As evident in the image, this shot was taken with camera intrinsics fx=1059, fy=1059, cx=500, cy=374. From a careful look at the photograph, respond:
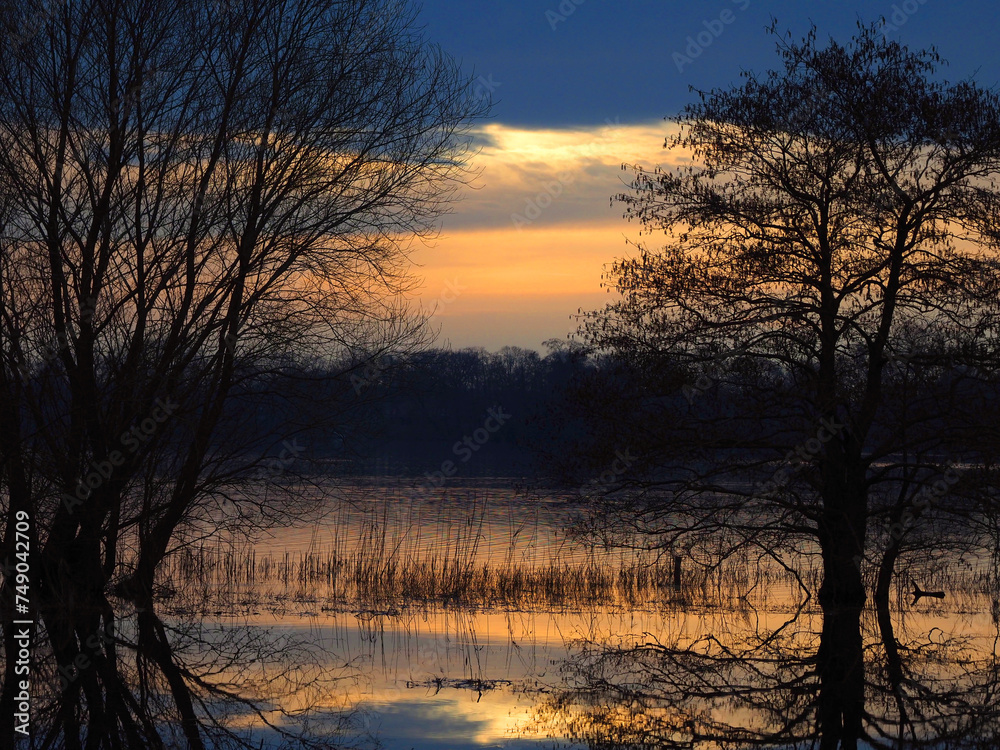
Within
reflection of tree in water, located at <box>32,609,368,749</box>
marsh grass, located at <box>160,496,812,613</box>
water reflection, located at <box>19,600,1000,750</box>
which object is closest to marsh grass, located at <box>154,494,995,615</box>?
marsh grass, located at <box>160,496,812,613</box>

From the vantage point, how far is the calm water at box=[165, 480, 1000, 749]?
7.97m

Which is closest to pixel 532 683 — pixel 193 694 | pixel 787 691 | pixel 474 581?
pixel 787 691

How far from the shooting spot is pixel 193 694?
8773 millimetres

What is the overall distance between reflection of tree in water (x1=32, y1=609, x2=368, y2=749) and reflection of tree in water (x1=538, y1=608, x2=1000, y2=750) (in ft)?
6.59

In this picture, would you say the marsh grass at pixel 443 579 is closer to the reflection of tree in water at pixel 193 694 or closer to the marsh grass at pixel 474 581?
the marsh grass at pixel 474 581

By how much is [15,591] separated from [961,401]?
1103cm

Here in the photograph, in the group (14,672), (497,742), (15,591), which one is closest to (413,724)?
(497,742)

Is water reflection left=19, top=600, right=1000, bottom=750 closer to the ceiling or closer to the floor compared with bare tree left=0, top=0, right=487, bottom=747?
closer to the floor

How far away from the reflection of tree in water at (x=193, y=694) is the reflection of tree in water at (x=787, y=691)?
2.01 m

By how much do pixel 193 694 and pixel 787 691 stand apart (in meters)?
5.06

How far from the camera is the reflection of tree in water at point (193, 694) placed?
748 cm

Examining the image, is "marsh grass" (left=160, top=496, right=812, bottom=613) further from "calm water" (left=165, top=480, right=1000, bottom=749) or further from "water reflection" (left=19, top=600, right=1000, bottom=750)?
"water reflection" (left=19, top=600, right=1000, bottom=750)

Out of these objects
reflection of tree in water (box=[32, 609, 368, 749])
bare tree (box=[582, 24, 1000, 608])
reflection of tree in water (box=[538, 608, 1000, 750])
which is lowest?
reflection of tree in water (box=[538, 608, 1000, 750])

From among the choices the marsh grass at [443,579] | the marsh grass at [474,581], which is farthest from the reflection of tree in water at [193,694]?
the marsh grass at [443,579]
